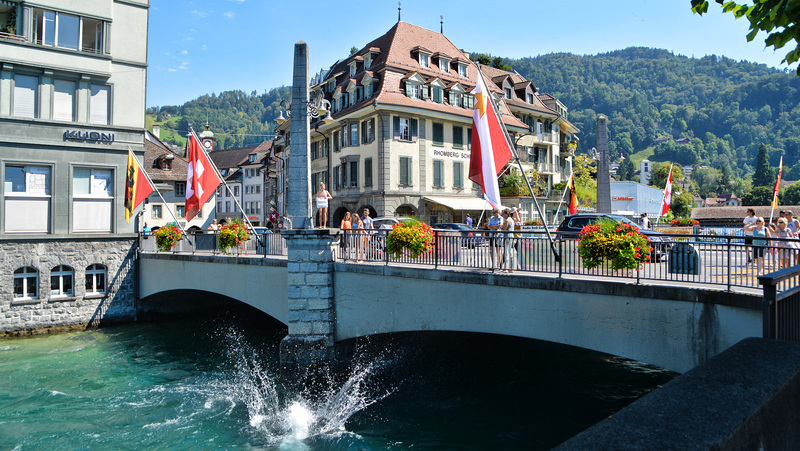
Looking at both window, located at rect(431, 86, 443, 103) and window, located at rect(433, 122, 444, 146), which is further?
window, located at rect(433, 122, 444, 146)

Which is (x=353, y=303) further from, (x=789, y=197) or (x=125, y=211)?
(x=789, y=197)

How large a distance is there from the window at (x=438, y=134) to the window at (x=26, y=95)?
21.7 metres

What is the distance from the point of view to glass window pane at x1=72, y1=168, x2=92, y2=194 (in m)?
24.4

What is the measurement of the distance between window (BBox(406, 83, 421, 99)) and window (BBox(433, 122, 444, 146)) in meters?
2.19

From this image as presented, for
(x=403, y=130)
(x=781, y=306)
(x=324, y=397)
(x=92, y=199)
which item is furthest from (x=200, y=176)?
(x=403, y=130)

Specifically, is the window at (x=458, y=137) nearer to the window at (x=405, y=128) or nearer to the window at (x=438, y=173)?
the window at (x=438, y=173)

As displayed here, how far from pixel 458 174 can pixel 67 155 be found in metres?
22.9

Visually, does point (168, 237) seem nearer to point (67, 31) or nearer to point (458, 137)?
point (67, 31)

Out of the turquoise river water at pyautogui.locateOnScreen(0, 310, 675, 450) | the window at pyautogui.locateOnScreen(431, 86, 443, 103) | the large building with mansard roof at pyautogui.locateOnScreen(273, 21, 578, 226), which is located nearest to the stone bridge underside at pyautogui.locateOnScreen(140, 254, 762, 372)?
the turquoise river water at pyautogui.locateOnScreen(0, 310, 675, 450)

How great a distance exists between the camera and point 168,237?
921 inches

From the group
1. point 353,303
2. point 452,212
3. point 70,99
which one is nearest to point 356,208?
point 452,212

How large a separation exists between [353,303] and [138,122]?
17994 mm

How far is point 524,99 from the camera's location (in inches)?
1828

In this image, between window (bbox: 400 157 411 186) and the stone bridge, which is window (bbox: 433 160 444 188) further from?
the stone bridge
